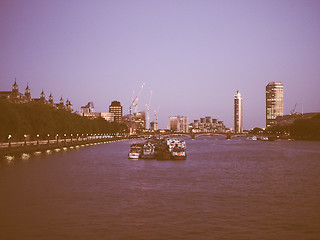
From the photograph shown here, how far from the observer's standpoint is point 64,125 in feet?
500

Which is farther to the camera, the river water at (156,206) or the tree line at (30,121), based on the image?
the tree line at (30,121)

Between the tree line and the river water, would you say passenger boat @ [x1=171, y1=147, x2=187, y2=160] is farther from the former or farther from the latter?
the tree line

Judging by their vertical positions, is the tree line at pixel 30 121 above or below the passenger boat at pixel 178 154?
above

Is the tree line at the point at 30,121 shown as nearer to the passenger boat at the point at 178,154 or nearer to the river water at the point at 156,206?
the river water at the point at 156,206

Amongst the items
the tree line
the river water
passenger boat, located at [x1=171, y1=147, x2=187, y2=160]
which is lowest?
the river water

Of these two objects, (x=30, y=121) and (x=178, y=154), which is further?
(x=30, y=121)

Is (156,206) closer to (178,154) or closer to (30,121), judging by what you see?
(178,154)

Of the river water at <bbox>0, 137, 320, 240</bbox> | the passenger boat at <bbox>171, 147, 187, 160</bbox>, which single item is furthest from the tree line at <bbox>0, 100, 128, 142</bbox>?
the passenger boat at <bbox>171, 147, 187, 160</bbox>

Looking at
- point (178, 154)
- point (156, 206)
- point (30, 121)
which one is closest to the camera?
point (156, 206)

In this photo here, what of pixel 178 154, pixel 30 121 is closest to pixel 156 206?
pixel 178 154

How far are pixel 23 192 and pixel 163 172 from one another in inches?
1150

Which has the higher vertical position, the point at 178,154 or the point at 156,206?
the point at 178,154

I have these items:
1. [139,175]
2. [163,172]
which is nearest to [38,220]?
[139,175]

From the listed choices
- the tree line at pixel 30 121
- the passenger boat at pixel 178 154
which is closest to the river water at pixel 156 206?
the passenger boat at pixel 178 154
